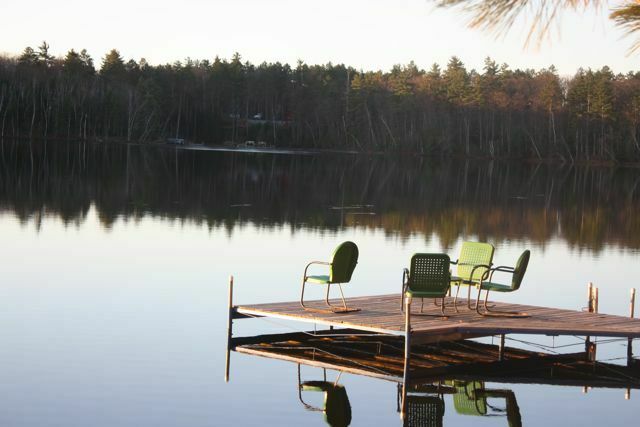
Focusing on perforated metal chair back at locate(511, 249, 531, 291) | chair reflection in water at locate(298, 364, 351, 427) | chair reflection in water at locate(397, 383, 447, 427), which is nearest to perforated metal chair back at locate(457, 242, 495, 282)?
perforated metal chair back at locate(511, 249, 531, 291)

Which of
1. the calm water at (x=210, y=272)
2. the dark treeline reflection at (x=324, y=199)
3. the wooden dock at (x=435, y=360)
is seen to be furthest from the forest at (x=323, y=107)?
the wooden dock at (x=435, y=360)

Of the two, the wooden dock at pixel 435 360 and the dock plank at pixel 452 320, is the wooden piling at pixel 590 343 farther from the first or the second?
the dock plank at pixel 452 320

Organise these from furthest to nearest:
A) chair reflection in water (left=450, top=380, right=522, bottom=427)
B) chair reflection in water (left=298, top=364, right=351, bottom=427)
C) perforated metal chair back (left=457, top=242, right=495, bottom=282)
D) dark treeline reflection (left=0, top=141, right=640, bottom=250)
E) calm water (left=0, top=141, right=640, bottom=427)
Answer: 1. dark treeline reflection (left=0, top=141, right=640, bottom=250)
2. perforated metal chair back (left=457, top=242, right=495, bottom=282)
3. chair reflection in water (left=450, top=380, right=522, bottom=427)
4. calm water (left=0, top=141, right=640, bottom=427)
5. chair reflection in water (left=298, top=364, right=351, bottom=427)

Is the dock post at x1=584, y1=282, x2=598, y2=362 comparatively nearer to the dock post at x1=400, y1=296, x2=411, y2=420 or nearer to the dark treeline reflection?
the dock post at x1=400, y1=296, x2=411, y2=420

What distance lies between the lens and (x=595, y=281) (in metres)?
21.1

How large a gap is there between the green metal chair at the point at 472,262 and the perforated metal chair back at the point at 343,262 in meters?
1.39

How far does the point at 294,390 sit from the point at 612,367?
4317 mm

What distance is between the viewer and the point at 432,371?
12359mm

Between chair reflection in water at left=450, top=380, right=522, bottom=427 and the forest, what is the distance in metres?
82.4

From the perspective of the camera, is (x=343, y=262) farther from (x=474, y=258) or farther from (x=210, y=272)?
(x=210, y=272)

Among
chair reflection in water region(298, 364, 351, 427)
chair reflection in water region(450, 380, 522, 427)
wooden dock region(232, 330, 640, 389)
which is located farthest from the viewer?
wooden dock region(232, 330, 640, 389)

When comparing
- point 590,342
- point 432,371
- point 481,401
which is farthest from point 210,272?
point 481,401

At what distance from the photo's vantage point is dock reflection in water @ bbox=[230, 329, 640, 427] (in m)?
11.1

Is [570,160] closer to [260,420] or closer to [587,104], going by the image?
[587,104]
